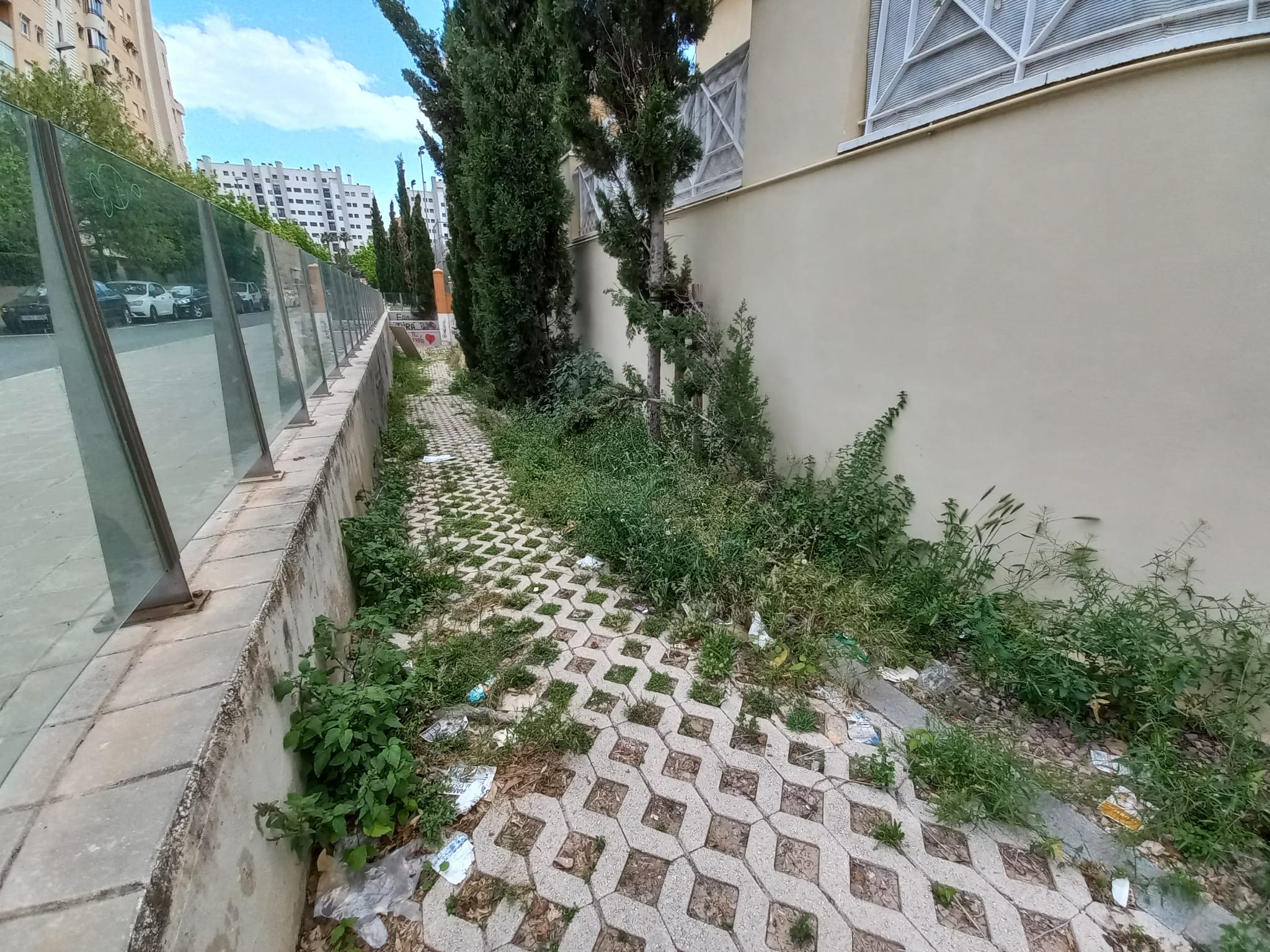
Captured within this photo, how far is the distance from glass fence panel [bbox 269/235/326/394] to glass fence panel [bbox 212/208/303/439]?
0.17 m

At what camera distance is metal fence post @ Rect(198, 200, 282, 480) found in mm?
2398

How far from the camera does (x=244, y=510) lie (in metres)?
2.38

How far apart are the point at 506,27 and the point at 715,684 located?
26.7 feet

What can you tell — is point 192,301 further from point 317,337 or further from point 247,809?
point 317,337

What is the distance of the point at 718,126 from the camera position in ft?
15.8

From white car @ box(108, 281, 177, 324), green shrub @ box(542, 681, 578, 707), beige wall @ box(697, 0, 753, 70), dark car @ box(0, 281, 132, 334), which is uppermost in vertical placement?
beige wall @ box(697, 0, 753, 70)

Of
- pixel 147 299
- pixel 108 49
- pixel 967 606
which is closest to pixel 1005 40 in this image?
pixel 967 606

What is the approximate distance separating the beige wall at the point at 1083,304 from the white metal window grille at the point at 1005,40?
116 millimetres

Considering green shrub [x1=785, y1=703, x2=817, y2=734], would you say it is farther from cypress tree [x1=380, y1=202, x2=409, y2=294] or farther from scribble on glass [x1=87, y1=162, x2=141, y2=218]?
cypress tree [x1=380, y1=202, x2=409, y2=294]

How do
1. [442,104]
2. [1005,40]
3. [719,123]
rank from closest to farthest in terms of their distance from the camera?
[1005,40] < [719,123] < [442,104]

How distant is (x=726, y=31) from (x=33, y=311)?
6.67m

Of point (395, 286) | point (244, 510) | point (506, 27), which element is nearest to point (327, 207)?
point (395, 286)

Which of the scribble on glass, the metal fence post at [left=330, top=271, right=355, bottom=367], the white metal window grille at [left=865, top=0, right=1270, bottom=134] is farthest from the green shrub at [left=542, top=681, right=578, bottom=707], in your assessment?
the metal fence post at [left=330, top=271, right=355, bottom=367]

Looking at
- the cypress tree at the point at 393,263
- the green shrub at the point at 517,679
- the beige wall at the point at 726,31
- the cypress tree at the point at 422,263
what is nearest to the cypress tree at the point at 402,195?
the cypress tree at the point at 422,263
